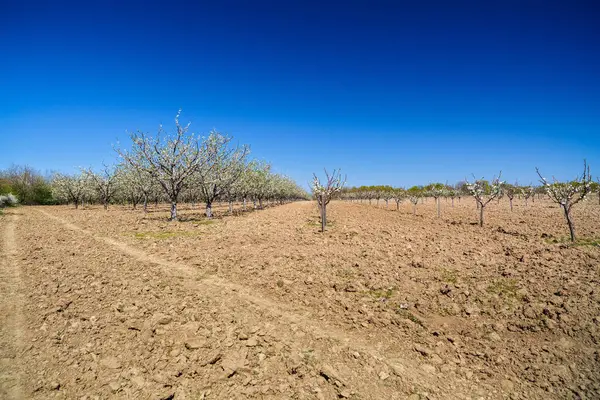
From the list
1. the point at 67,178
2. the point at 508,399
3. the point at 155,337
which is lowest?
the point at 508,399

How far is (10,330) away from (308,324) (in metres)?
6.47

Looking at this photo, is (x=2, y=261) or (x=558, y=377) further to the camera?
(x=2, y=261)

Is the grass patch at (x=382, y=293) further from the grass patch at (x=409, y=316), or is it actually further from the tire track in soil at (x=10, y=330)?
the tire track in soil at (x=10, y=330)

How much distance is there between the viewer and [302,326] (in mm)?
6867

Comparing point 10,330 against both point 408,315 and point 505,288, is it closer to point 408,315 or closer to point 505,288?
point 408,315

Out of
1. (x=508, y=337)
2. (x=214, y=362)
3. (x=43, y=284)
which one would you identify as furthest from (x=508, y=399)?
(x=43, y=284)

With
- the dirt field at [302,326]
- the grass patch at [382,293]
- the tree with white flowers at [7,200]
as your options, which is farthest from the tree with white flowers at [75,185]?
the grass patch at [382,293]

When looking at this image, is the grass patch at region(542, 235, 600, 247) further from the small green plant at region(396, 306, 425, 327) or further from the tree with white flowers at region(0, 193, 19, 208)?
the tree with white flowers at region(0, 193, 19, 208)

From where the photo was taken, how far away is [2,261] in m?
11.7

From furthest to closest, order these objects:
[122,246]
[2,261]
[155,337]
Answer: [122,246] → [2,261] → [155,337]

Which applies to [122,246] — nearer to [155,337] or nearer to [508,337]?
[155,337]

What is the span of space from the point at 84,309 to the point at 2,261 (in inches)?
312

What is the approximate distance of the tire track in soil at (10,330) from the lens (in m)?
4.73

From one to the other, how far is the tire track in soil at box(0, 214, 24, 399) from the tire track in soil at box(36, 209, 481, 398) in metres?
3.71
